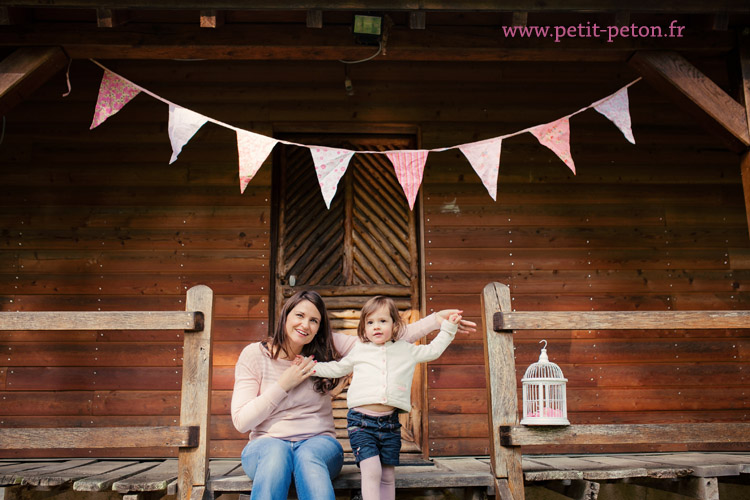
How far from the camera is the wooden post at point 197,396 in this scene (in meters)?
3.04

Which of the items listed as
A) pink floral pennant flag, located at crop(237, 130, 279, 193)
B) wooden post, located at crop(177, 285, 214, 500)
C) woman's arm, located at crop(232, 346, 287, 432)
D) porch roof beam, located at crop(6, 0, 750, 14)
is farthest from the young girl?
porch roof beam, located at crop(6, 0, 750, 14)

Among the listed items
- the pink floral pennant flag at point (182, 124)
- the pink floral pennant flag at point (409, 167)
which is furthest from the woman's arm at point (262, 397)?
the pink floral pennant flag at point (182, 124)

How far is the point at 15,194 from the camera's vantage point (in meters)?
4.82

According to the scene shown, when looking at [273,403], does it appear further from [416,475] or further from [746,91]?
[746,91]

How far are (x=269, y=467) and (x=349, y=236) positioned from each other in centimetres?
237

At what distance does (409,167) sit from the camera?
3.92 metres

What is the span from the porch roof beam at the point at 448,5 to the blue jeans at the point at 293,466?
2.37 metres

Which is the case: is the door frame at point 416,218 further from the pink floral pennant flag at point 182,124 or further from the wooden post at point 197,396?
the wooden post at point 197,396

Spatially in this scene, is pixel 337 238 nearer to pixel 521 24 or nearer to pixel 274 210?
pixel 274 210

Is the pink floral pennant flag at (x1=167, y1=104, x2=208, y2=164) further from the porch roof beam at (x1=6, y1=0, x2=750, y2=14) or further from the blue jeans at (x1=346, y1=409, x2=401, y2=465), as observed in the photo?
the blue jeans at (x1=346, y1=409, x2=401, y2=465)

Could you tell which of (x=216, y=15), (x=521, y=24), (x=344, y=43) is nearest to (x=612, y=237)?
A: (x=521, y=24)

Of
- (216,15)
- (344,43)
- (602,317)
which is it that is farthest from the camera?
(344,43)

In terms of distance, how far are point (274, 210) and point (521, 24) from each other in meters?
2.26

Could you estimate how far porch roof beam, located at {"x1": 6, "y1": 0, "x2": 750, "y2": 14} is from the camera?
361 cm
